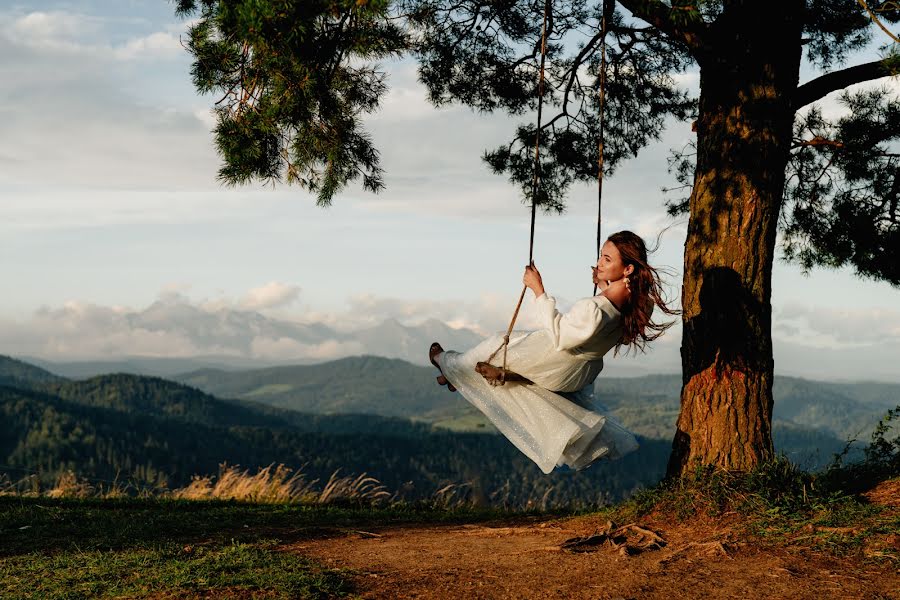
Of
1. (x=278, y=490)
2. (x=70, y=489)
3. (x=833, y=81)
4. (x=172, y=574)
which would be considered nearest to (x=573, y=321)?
(x=172, y=574)

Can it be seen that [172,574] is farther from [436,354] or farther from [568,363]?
→ [568,363]

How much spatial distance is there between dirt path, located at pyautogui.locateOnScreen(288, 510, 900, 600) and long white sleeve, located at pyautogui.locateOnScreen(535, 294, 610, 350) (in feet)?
4.36

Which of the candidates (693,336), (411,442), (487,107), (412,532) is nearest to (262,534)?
(412,532)

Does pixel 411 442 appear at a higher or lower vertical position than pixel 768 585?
lower

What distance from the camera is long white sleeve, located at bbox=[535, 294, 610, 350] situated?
497 centimetres

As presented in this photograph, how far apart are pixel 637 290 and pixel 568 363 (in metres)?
0.64

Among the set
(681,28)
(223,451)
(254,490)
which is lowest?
(223,451)

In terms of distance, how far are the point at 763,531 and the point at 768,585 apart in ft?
2.88

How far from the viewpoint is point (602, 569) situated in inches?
186

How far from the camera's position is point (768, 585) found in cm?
439

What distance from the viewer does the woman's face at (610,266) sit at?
17.1 ft

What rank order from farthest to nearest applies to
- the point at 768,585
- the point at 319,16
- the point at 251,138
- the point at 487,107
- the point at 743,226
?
the point at 487,107, the point at 251,138, the point at 743,226, the point at 319,16, the point at 768,585

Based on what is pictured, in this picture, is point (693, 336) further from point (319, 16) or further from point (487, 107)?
point (487, 107)

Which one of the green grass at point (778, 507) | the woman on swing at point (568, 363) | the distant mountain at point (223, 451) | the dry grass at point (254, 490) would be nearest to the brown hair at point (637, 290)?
the woman on swing at point (568, 363)
